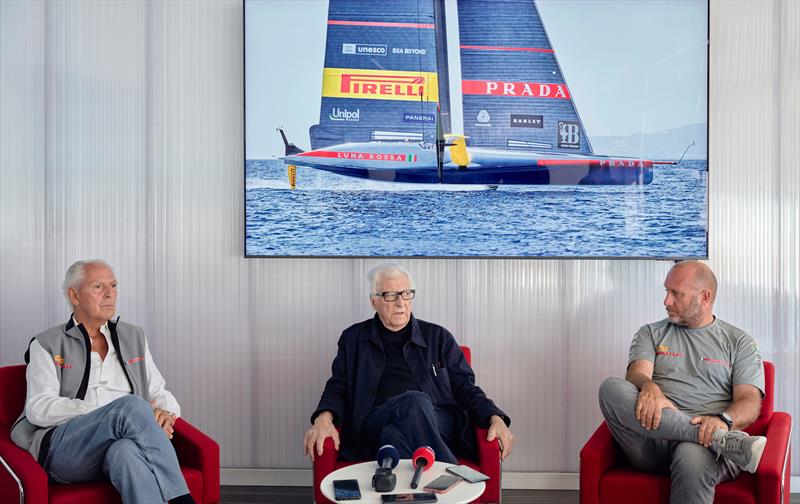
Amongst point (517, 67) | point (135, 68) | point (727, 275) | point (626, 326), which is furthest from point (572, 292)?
point (135, 68)

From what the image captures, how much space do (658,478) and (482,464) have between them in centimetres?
71

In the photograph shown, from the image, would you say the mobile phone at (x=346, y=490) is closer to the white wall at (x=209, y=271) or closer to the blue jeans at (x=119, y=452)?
the blue jeans at (x=119, y=452)

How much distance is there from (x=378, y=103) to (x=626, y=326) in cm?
178

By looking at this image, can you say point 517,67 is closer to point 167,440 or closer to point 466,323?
Result: point 466,323

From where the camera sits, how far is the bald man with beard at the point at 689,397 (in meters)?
3.04

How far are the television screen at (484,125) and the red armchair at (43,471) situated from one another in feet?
4.37

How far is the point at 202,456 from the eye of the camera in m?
3.24

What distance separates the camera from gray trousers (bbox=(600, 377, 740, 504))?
3.01 m

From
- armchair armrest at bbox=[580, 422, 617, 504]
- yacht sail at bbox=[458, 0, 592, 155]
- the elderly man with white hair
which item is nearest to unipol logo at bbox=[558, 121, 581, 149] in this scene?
yacht sail at bbox=[458, 0, 592, 155]

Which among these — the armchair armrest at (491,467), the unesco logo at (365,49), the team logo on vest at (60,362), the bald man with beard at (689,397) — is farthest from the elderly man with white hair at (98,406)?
the bald man with beard at (689,397)

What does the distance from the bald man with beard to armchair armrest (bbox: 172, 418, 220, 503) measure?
1.67 metres

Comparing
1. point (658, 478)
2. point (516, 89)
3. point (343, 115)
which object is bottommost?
point (658, 478)

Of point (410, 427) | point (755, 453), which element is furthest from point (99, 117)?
point (755, 453)

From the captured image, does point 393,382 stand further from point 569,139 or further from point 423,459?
point 569,139
